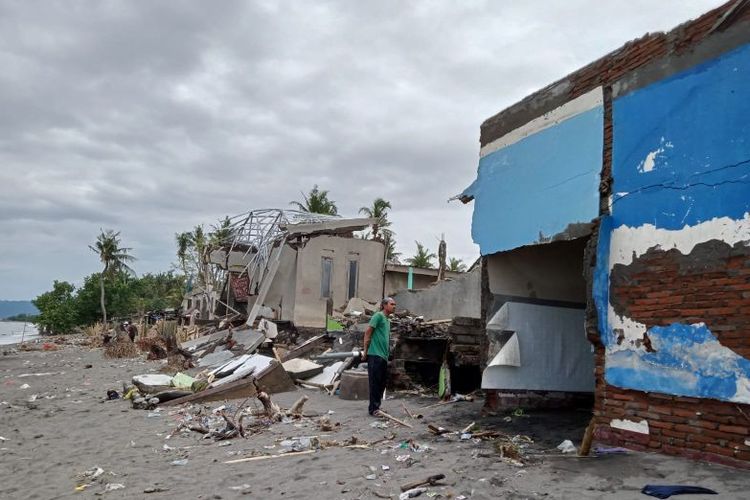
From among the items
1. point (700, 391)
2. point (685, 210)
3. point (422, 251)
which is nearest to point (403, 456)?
point (700, 391)

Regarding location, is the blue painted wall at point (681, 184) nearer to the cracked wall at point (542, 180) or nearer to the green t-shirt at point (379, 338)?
the cracked wall at point (542, 180)

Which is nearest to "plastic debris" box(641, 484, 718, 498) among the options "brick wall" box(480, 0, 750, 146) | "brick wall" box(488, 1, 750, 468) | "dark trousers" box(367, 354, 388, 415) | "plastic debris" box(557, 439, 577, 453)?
"brick wall" box(488, 1, 750, 468)

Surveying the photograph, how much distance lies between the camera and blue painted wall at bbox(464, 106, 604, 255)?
6820mm

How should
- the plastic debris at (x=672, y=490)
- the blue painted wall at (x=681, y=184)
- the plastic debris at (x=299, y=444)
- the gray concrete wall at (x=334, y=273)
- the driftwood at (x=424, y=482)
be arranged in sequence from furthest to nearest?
1. the gray concrete wall at (x=334, y=273)
2. the plastic debris at (x=299, y=444)
3. the blue painted wall at (x=681, y=184)
4. the driftwood at (x=424, y=482)
5. the plastic debris at (x=672, y=490)

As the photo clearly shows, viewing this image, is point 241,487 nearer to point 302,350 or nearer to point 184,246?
point 302,350

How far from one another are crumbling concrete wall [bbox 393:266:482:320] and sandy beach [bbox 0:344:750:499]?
6695mm

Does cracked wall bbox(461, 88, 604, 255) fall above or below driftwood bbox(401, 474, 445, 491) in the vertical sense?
above

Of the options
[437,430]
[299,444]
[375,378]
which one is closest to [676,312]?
[437,430]

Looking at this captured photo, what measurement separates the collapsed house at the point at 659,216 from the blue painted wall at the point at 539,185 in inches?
1.0

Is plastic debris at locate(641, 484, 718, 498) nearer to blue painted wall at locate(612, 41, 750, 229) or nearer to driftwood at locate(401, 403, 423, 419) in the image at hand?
blue painted wall at locate(612, 41, 750, 229)

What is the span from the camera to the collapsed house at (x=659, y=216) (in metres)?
5.06

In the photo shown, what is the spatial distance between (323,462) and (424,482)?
1510 millimetres

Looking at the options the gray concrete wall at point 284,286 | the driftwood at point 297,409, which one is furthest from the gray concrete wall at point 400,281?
the driftwood at point 297,409

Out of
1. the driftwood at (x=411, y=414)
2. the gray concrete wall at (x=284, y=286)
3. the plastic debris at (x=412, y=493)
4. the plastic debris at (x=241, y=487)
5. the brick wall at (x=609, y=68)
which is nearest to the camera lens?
the plastic debris at (x=412, y=493)
